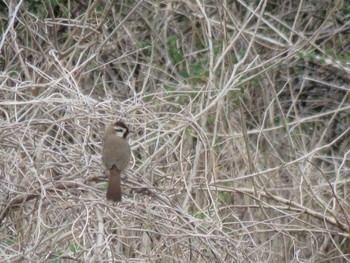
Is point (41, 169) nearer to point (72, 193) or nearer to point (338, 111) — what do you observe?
point (72, 193)

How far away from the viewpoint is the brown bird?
4.59 m

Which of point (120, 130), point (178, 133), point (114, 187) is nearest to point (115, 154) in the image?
point (120, 130)

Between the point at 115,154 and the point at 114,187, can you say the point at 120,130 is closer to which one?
the point at 115,154

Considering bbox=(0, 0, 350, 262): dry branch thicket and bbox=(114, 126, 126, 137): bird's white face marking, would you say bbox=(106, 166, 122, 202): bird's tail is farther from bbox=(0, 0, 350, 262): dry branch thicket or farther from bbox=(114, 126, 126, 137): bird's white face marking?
bbox=(114, 126, 126, 137): bird's white face marking

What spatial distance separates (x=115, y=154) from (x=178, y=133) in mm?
630

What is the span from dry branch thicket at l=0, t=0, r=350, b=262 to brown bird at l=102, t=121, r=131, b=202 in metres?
0.05

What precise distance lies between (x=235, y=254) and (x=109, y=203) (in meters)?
0.53

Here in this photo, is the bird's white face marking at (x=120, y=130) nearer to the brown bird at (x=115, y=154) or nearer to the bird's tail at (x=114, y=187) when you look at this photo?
the brown bird at (x=115, y=154)

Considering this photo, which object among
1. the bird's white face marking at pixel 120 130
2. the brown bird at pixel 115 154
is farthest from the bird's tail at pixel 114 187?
the bird's white face marking at pixel 120 130

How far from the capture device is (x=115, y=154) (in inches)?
189

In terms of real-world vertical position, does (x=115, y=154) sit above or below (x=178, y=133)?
above

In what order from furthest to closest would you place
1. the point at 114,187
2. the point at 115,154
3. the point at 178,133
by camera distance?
the point at 178,133
the point at 115,154
the point at 114,187

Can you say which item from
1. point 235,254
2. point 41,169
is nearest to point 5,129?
point 41,169

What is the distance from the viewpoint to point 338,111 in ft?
24.3
